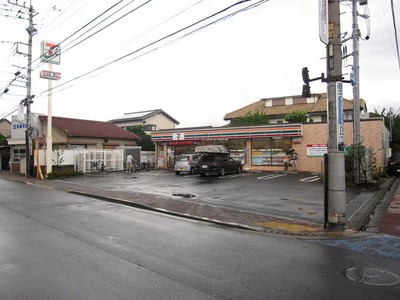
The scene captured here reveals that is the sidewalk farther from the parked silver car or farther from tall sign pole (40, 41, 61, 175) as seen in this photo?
tall sign pole (40, 41, 61, 175)

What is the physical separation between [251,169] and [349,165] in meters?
11.5

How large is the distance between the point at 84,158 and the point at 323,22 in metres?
22.4

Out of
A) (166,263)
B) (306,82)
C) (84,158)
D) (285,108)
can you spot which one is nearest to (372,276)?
(166,263)

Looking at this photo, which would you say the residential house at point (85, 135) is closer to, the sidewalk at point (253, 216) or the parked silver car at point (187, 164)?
the parked silver car at point (187, 164)

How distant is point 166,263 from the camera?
5.12m

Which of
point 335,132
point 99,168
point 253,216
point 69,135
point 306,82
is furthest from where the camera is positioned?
point 69,135

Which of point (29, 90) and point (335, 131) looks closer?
point (335, 131)

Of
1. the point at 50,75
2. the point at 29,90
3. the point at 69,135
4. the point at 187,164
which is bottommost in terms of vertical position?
the point at 187,164

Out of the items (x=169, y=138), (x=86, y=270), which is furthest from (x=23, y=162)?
(x=86, y=270)

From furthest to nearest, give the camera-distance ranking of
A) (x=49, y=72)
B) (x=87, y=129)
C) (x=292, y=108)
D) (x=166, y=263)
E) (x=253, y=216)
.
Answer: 1. (x=292, y=108)
2. (x=87, y=129)
3. (x=49, y=72)
4. (x=253, y=216)
5. (x=166, y=263)

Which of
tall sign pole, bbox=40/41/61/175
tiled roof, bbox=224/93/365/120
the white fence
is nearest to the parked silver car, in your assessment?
the white fence

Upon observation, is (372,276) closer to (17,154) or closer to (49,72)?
(49,72)

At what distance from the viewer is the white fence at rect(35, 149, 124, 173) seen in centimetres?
2434

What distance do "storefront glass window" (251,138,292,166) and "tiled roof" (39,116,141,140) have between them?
50.7 ft
